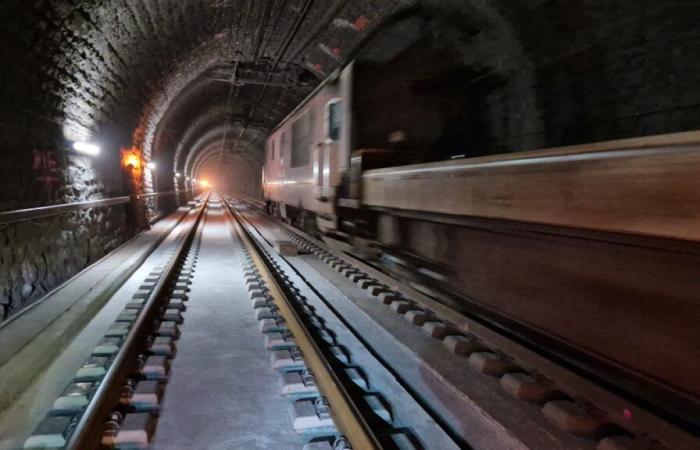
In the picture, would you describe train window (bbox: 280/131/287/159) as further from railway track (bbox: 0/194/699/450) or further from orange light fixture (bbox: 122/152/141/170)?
railway track (bbox: 0/194/699/450)

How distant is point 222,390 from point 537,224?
6.56 feet

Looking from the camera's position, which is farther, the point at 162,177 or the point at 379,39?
the point at 162,177

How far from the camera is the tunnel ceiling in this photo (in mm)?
4973

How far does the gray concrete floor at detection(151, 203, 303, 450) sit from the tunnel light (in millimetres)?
3779

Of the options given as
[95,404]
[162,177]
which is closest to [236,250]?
[95,404]

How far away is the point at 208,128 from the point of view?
23812 mm

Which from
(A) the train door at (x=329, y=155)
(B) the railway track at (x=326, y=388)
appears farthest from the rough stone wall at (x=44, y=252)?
(A) the train door at (x=329, y=155)

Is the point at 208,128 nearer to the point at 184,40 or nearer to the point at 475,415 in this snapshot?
the point at 184,40

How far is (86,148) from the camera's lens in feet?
24.2

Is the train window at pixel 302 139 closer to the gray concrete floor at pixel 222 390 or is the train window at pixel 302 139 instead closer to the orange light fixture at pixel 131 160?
the orange light fixture at pixel 131 160

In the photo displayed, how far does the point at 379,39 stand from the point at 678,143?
5.11m

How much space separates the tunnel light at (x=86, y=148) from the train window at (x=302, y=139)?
11.6 ft

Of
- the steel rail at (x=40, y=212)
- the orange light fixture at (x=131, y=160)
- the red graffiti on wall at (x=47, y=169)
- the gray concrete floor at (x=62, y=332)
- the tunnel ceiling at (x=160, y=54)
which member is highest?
the tunnel ceiling at (x=160, y=54)

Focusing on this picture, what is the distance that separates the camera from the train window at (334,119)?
647 cm
